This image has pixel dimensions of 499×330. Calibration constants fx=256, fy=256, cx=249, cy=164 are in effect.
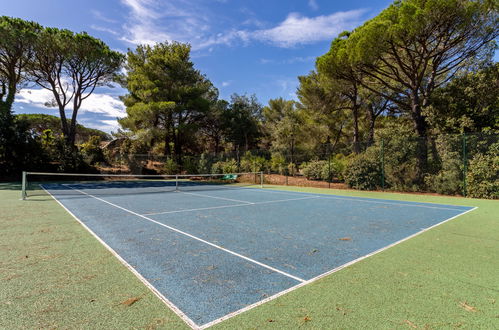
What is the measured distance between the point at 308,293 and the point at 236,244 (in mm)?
1799

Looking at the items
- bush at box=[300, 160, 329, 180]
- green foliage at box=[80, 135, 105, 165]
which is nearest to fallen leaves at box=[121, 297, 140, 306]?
bush at box=[300, 160, 329, 180]

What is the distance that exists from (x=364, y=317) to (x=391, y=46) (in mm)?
13815

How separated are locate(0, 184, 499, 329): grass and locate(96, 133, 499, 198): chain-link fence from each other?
25.6 ft

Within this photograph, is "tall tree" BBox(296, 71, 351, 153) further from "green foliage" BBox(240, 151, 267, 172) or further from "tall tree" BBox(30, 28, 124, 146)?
"tall tree" BBox(30, 28, 124, 146)

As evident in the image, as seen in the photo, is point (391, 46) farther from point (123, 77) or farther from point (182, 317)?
point (123, 77)

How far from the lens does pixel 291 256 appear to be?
3.56 meters

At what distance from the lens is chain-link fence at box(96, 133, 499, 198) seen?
32.7ft

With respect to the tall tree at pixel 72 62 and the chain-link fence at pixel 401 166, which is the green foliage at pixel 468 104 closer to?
the chain-link fence at pixel 401 166

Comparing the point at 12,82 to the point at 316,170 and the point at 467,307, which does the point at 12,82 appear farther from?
the point at 467,307

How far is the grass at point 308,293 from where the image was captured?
6.65 feet

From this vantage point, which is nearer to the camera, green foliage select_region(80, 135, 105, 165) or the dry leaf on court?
the dry leaf on court

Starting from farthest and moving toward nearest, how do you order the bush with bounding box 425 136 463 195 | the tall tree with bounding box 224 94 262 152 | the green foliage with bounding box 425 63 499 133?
the tall tree with bounding box 224 94 262 152, the green foliage with bounding box 425 63 499 133, the bush with bounding box 425 136 463 195

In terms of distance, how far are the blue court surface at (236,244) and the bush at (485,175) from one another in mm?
3692

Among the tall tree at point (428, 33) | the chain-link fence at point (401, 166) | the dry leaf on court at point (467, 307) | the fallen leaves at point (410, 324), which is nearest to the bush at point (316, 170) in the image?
the chain-link fence at point (401, 166)
